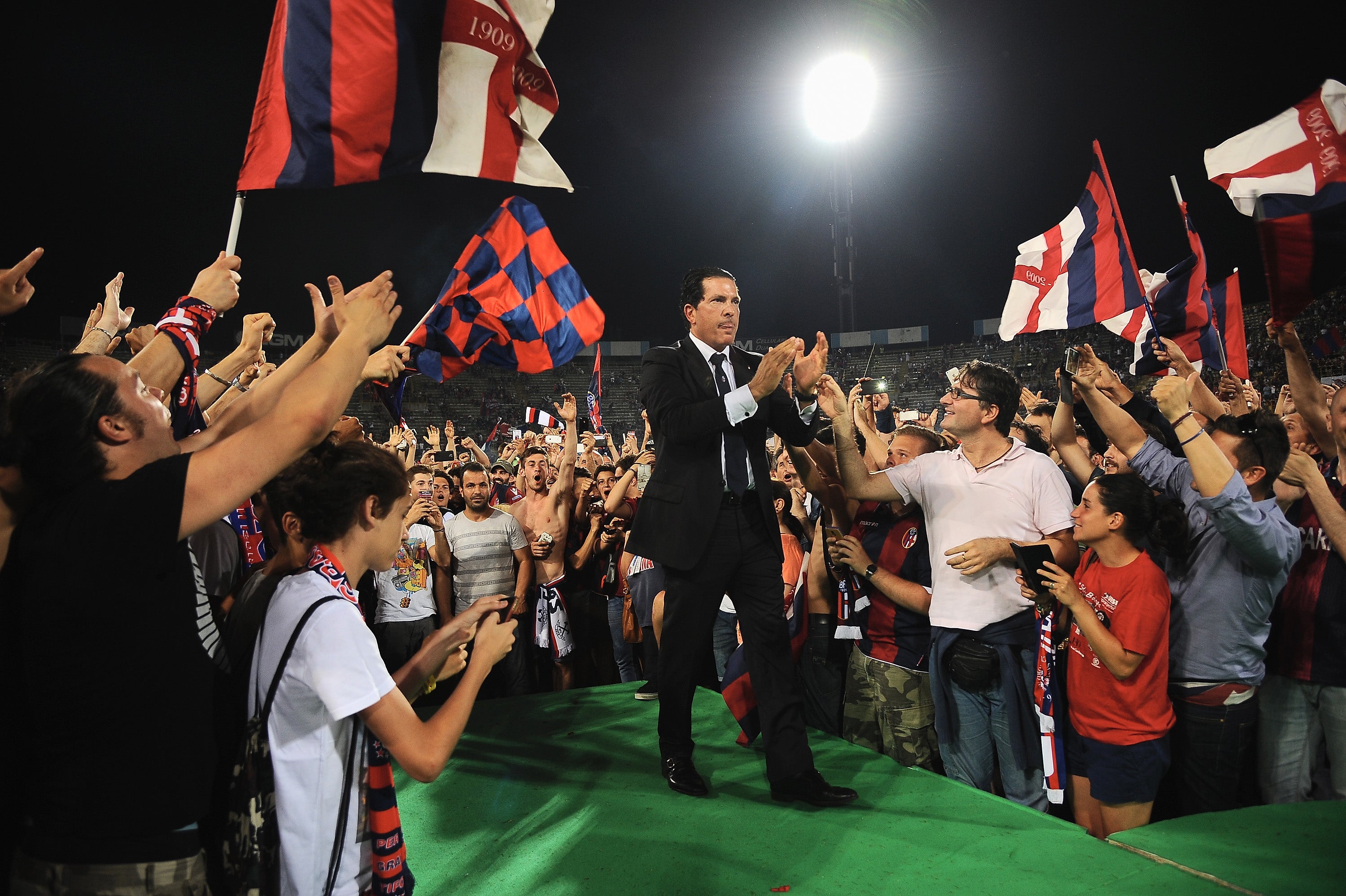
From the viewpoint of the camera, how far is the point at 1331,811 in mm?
2791

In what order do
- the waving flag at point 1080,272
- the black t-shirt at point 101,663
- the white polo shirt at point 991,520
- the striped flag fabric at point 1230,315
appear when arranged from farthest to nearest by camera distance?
the striped flag fabric at point 1230,315, the waving flag at point 1080,272, the white polo shirt at point 991,520, the black t-shirt at point 101,663

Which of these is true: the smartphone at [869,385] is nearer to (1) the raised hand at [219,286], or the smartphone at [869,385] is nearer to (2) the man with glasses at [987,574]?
(2) the man with glasses at [987,574]

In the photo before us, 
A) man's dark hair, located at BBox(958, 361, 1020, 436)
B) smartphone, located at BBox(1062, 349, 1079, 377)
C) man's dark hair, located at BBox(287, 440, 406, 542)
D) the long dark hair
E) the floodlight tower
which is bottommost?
the long dark hair

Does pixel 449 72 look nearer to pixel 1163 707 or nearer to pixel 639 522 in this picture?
pixel 639 522

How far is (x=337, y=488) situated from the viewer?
1.81 m

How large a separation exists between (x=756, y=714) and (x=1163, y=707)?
69.0 inches

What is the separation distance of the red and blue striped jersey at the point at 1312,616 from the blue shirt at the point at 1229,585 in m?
0.12

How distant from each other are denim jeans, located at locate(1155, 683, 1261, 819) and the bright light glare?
17.6 m

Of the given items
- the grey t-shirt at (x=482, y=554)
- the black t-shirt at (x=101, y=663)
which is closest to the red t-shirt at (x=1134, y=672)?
the black t-shirt at (x=101, y=663)

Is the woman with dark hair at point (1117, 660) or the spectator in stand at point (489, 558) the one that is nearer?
the woman with dark hair at point (1117, 660)

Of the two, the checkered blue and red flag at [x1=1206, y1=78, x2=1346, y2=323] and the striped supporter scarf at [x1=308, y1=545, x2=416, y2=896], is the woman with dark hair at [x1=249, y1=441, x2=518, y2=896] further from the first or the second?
the checkered blue and red flag at [x1=1206, y1=78, x2=1346, y2=323]

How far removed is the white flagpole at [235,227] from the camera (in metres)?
2.37

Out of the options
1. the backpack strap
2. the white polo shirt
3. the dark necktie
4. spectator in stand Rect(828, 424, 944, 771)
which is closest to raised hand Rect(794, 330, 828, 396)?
the dark necktie

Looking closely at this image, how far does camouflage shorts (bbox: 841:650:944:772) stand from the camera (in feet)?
12.2
